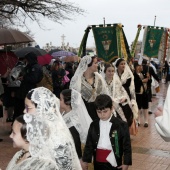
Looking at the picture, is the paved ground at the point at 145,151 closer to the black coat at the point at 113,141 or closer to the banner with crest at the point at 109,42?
the banner with crest at the point at 109,42

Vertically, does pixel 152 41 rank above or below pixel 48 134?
above

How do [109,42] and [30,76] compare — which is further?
[109,42]

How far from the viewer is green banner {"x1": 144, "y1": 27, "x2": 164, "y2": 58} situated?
9602 millimetres

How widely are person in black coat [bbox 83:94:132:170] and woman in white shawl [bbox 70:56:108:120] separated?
70.2 inches

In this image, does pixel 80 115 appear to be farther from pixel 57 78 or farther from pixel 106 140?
pixel 57 78

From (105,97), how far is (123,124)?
35cm

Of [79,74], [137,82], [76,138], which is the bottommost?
[137,82]

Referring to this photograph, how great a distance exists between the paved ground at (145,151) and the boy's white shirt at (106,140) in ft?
6.69

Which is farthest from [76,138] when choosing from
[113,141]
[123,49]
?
[123,49]

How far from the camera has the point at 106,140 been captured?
3900mm

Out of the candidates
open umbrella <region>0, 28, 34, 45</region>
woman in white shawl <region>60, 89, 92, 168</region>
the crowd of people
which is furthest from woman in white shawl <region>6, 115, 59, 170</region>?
open umbrella <region>0, 28, 34, 45</region>

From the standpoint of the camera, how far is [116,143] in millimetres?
3844

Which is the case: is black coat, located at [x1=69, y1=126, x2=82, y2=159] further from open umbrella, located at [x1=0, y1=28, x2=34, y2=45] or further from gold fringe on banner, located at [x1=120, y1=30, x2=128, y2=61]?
open umbrella, located at [x1=0, y1=28, x2=34, y2=45]

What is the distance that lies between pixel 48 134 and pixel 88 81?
327cm
